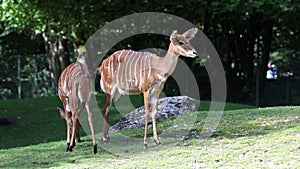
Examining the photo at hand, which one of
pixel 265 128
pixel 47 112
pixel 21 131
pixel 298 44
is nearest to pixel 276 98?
pixel 298 44

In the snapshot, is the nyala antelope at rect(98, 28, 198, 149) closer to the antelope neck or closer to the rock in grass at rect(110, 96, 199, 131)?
the antelope neck

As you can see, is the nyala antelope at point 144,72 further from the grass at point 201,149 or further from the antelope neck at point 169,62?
the grass at point 201,149

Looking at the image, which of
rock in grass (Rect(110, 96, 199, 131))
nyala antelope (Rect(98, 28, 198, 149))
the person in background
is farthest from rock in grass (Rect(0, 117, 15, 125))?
the person in background

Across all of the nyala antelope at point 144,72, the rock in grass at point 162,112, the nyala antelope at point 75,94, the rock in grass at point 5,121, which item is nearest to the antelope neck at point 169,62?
the nyala antelope at point 144,72

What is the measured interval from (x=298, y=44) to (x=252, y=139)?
46.5 feet

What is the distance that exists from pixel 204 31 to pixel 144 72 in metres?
11.6

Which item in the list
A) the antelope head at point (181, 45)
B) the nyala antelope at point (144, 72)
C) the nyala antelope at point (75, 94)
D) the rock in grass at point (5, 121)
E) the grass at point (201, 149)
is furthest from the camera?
the rock in grass at point (5, 121)

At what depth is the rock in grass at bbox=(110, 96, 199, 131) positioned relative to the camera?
404 inches

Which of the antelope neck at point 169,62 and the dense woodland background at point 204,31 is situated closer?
the antelope neck at point 169,62

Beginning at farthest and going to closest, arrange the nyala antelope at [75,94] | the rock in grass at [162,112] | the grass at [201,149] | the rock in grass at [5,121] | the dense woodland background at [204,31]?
1. the dense woodland background at [204,31]
2. the rock in grass at [5,121]
3. the rock in grass at [162,112]
4. the nyala antelope at [75,94]
5. the grass at [201,149]

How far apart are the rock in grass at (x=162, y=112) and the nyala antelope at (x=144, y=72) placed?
2.22m

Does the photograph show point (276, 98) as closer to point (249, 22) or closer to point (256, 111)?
point (249, 22)

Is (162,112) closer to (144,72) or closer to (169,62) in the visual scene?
(144,72)

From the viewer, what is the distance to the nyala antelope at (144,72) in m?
7.15
